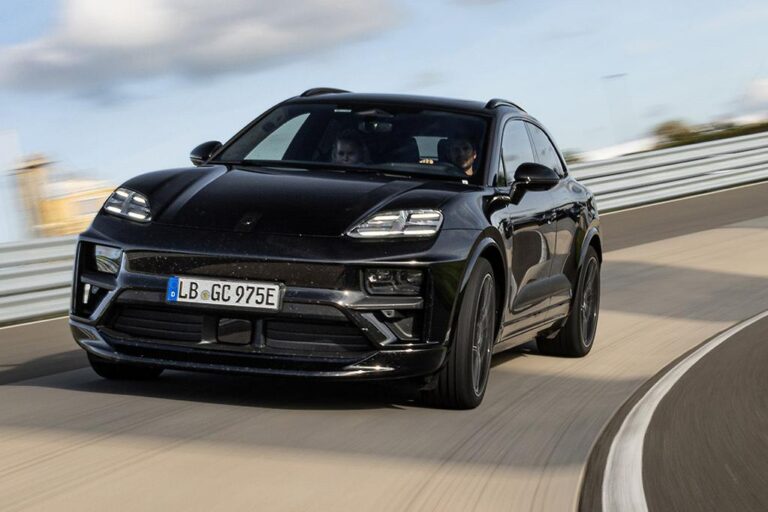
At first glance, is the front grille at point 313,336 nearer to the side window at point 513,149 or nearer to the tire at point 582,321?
the side window at point 513,149

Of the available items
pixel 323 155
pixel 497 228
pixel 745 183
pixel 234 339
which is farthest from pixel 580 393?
pixel 745 183

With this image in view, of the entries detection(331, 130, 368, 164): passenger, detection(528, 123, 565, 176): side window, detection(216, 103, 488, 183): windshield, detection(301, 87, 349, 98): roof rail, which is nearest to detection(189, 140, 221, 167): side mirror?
detection(216, 103, 488, 183): windshield

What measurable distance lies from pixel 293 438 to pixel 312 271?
2.41 feet

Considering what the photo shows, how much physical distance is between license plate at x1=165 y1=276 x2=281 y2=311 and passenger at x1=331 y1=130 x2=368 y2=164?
145cm

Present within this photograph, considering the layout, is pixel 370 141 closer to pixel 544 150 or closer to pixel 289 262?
pixel 289 262

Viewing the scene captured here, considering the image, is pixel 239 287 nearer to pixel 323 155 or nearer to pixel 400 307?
pixel 400 307

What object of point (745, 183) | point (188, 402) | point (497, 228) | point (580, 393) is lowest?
point (745, 183)

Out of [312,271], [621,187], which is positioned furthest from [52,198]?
[621,187]

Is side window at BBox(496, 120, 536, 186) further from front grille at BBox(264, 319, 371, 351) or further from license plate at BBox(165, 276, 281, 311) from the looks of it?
license plate at BBox(165, 276, 281, 311)

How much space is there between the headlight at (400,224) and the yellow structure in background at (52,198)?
21.6 feet

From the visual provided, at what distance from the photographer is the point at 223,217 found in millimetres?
6445

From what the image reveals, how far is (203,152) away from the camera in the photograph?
7.78m

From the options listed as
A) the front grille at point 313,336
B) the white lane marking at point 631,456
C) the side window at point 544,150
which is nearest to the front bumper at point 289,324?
the front grille at point 313,336

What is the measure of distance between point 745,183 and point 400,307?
20.0m
